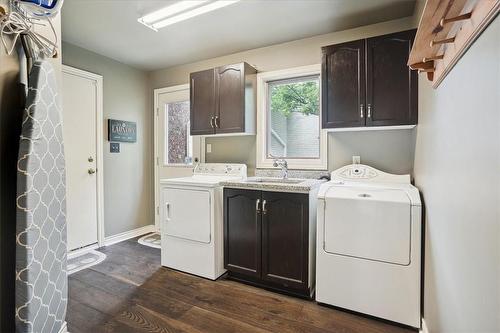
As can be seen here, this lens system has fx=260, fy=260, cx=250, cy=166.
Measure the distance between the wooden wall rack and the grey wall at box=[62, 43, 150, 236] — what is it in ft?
11.4

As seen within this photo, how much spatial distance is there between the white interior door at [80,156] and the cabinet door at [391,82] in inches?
124

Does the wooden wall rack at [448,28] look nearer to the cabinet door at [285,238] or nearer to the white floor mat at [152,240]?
the cabinet door at [285,238]

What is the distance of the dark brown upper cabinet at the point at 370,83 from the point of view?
211cm

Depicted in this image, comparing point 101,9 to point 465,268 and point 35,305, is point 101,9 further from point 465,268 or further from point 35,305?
point 465,268

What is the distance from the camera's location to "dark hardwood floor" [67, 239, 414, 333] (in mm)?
1839

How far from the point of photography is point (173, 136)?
3902 mm

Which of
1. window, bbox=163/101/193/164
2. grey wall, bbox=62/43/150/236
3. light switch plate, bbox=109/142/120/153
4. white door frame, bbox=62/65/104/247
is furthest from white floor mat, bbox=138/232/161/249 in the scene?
light switch plate, bbox=109/142/120/153

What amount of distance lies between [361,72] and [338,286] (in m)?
1.78

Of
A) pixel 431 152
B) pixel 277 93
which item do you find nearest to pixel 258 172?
pixel 277 93

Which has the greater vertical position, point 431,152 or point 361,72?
point 361,72

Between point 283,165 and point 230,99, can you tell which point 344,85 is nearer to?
point 283,165

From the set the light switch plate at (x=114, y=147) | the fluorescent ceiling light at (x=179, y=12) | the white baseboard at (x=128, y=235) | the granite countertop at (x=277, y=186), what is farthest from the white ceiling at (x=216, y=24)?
the white baseboard at (x=128, y=235)

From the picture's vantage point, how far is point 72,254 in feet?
10.0

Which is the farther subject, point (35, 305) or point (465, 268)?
point (35, 305)
